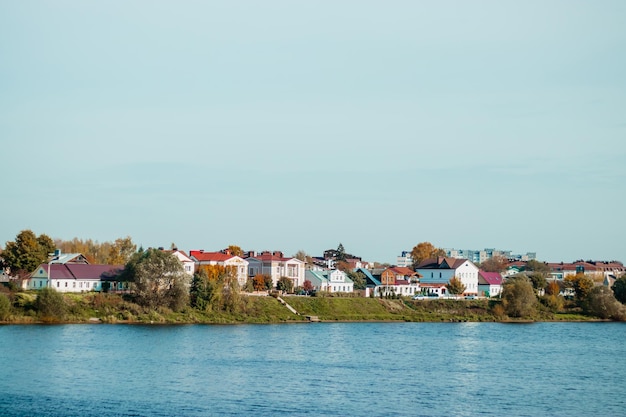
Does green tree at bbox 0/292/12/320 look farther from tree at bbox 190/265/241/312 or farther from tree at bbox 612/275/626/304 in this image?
tree at bbox 612/275/626/304

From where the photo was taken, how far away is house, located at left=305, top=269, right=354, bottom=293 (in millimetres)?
106062

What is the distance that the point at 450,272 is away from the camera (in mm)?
116500

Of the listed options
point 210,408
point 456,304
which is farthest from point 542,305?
point 210,408

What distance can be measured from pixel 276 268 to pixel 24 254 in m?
31.4

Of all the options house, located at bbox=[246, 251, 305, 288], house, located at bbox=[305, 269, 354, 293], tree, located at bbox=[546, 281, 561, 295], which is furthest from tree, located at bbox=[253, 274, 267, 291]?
tree, located at bbox=[546, 281, 561, 295]

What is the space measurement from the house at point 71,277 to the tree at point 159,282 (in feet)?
17.0

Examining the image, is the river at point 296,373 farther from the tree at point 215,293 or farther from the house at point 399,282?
the house at point 399,282

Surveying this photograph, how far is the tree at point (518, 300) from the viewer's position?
312ft

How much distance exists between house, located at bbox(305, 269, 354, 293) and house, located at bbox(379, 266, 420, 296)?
468 cm

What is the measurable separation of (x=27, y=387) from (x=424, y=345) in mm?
31848

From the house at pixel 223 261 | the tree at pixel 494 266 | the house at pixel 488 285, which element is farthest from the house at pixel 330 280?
the tree at pixel 494 266

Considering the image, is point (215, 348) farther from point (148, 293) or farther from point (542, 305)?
point (542, 305)

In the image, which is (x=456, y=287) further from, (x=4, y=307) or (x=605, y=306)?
(x=4, y=307)

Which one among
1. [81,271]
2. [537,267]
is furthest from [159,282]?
[537,267]
